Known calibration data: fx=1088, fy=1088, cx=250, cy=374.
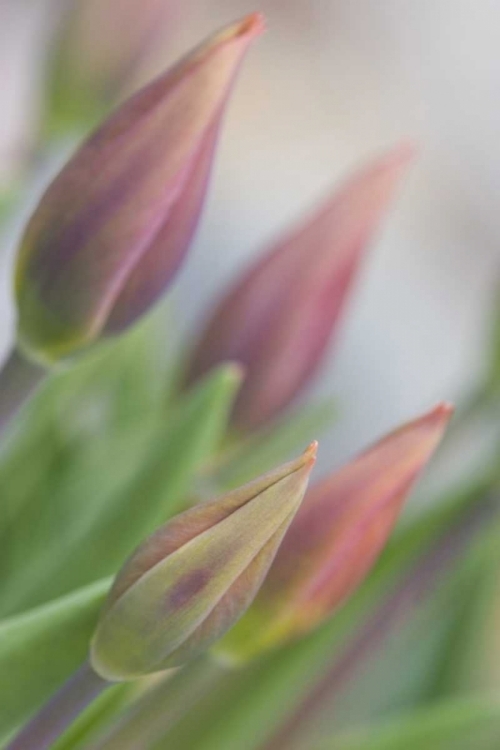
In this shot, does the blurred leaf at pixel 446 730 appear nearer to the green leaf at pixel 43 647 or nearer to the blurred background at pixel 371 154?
the green leaf at pixel 43 647

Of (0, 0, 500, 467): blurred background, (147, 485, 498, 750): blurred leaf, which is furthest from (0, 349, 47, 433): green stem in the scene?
(0, 0, 500, 467): blurred background

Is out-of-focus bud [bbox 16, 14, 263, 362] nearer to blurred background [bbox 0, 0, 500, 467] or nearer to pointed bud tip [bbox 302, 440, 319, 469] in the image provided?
pointed bud tip [bbox 302, 440, 319, 469]

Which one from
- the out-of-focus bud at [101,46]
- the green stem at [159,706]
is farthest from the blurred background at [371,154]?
the green stem at [159,706]

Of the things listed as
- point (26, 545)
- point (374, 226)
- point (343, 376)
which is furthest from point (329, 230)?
point (343, 376)

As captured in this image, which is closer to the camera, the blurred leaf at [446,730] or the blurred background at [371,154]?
the blurred leaf at [446,730]

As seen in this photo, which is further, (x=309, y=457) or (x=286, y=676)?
(x=286, y=676)

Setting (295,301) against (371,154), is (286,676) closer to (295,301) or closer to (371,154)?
(295,301)

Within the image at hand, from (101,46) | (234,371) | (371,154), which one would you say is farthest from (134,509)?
(371,154)
